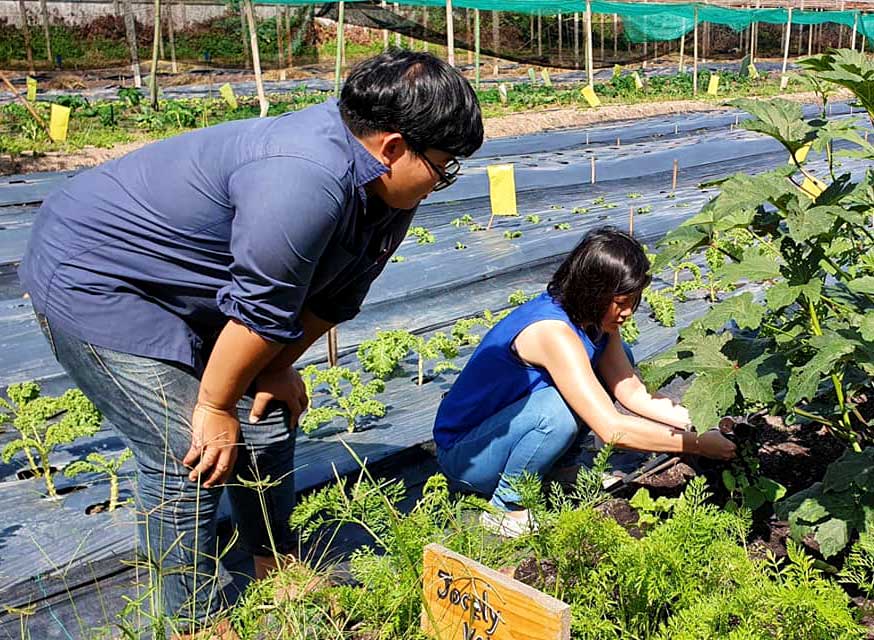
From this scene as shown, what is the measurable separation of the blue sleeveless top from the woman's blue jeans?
3 centimetres

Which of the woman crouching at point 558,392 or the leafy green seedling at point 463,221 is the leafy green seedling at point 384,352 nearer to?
the woman crouching at point 558,392

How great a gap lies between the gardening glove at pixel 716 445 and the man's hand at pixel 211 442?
1.14 m

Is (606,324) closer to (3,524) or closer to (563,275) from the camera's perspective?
(563,275)

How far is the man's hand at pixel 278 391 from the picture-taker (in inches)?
73.9

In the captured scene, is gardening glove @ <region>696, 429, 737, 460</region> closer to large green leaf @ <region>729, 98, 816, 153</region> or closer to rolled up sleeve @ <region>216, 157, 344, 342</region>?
large green leaf @ <region>729, 98, 816, 153</region>

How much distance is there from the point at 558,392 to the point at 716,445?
0.40m

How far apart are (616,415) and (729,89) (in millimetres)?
18248

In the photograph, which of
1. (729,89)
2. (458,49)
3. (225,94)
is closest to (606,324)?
(225,94)

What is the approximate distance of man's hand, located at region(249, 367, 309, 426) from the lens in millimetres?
1877

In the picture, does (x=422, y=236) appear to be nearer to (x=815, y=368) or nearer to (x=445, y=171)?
(x=445, y=171)

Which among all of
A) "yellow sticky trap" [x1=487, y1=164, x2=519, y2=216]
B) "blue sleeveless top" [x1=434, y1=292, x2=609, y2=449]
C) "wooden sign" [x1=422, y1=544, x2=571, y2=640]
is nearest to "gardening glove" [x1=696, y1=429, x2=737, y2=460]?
"blue sleeveless top" [x1=434, y1=292, x2=609, y2=449]

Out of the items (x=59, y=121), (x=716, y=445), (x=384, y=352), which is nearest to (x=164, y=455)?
(x=716, y=445)

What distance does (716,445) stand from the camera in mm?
2191

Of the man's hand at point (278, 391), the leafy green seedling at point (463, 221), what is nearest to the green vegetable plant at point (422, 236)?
the leafy green seedling at point (463, 221)
